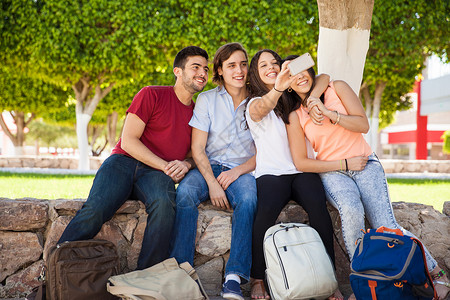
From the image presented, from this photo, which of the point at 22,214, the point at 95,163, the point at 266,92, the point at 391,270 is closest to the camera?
the point at 391,270

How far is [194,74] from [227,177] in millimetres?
932

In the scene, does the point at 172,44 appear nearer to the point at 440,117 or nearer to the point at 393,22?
the point at 393,22

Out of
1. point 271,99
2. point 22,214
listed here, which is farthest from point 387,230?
point 22,214

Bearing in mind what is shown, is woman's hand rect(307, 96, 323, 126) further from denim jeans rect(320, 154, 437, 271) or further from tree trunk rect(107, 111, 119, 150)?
tree trunk rect(107, 111, 119, 150)

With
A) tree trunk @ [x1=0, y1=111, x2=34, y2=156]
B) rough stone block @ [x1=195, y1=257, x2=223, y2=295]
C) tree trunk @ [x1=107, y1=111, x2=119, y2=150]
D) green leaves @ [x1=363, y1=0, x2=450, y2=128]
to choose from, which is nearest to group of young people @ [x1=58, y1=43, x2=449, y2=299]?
rough stone block @ [x1=195, y1=257, x2=223, y2=295]

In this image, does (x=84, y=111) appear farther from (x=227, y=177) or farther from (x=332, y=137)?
(x=332, y=137)

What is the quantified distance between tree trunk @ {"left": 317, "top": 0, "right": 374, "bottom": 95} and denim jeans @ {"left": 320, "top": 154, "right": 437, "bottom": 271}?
181 centimetres

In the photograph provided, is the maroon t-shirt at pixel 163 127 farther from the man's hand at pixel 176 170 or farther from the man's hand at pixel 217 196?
the man's hand at pixel 217 196

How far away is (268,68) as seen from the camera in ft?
10.8

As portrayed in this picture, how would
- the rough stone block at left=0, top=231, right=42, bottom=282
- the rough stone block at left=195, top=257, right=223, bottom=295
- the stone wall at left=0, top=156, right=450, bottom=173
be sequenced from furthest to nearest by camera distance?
the stone wall at left=0, top=156, right=450, bottom=173, the rough stone block at left=195, top=257, right=223, bottom=295, the rough stone block at left=0, top=231, right=42, bottom=282

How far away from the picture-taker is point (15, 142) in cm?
2092

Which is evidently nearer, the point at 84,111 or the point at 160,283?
the point at 160,283

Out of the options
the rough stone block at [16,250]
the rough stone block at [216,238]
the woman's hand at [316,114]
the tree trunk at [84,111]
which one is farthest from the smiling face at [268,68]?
the tree trunk at [84,111]

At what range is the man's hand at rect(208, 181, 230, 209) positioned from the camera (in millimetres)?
3125
